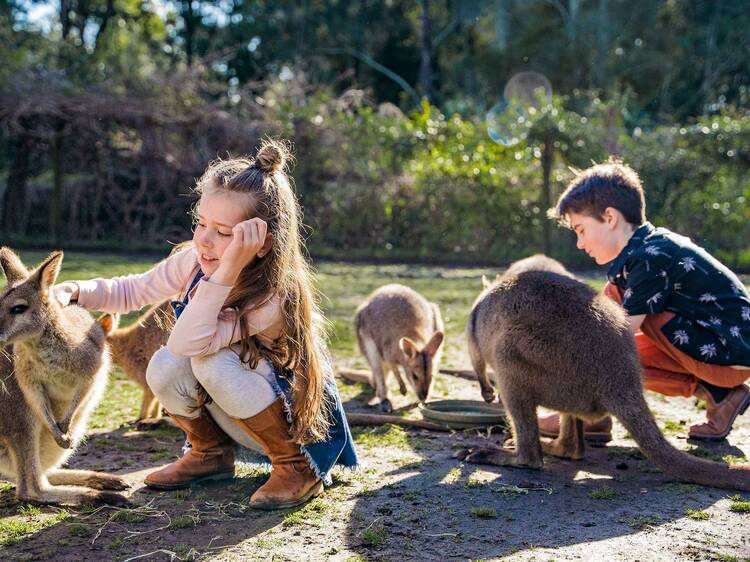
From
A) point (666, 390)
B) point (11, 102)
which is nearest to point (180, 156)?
point (11, 102)

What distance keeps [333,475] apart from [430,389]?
1591 millimetres

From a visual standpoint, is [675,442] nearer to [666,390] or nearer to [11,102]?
[666,390]

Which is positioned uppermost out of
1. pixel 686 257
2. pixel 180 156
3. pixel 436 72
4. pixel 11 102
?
pixel 436 72

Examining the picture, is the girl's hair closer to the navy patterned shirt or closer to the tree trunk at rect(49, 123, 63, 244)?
the navy patterned shirt

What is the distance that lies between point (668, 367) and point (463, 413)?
3.03 ft

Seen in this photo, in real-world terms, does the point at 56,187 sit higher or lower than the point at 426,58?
lower

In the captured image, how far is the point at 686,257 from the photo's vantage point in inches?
142

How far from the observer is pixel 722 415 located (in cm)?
359

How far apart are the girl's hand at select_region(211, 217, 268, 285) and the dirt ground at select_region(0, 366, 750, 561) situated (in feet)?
2.48

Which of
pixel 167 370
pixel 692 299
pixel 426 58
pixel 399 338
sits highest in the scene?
pixel 426 58

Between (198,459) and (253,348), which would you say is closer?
(253,348)

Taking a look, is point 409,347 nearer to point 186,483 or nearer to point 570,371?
point 570,371

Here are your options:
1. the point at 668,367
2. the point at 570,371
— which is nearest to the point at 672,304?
the point at 668,367

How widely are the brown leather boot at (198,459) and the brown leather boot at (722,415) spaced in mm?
1961
